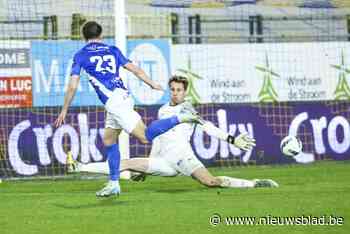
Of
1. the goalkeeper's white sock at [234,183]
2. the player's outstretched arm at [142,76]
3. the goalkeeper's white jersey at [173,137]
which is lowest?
the goalkeeper's white sock at [234,183]

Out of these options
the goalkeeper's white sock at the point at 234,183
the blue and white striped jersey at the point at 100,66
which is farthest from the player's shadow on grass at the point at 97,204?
the goalkeeper's white sock at the point at 234,183

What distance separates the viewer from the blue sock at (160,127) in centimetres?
1309

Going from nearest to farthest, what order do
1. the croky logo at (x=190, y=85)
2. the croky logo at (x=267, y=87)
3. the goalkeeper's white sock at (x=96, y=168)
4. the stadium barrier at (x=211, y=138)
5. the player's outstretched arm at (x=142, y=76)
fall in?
the player's outstretched arm at (x=142, y=76)
the goalkeeper's white sock at (x=96, y=168)
the stadium barrier at (x=211, y=138)
the croky logo at (x=190, y=85)
the croky logo at (x=267, y=87)

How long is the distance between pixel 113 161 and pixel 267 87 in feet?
27.5

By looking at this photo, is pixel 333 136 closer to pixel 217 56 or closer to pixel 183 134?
pixel 217 56

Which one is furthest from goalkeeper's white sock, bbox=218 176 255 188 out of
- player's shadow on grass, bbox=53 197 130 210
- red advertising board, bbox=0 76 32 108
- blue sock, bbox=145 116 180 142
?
red advertising board, bbox=0 76 32 108

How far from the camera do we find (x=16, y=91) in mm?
19109

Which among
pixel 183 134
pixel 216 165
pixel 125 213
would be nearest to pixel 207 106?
pixel 216 165

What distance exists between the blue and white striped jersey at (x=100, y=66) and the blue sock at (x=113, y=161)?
0.66m

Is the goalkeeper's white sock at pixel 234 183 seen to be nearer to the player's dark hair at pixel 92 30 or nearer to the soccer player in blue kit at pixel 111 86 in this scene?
the soccer player in blue kit at pixel 111 86

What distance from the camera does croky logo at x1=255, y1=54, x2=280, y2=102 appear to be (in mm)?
21364

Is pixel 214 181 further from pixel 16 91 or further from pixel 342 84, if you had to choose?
pixel 342 84

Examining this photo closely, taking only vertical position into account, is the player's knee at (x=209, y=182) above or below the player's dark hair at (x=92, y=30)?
below

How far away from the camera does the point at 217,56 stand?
69.3 feet
